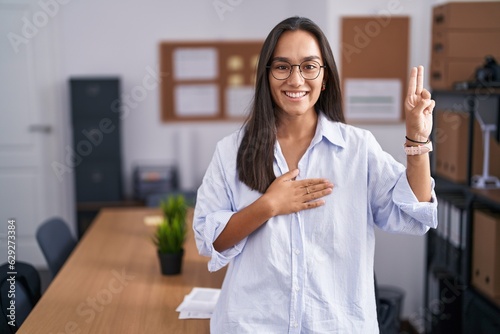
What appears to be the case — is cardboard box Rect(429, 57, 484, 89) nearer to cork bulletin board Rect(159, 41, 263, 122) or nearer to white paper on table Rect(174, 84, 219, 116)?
cork bulletin board Rect(159, 41, 263, 122)

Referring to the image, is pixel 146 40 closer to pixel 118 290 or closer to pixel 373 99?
pixel 373 99

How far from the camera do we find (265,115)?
63.4 inches

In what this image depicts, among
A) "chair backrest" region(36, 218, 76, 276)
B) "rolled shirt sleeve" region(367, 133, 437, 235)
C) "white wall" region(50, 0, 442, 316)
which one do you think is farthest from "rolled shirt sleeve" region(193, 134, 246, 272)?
"white wall" region(50, 0, 442, 316)

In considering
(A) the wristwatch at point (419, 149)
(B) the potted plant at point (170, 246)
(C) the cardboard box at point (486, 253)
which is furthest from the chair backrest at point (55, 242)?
(C) the cardboard box at point (486, 253)

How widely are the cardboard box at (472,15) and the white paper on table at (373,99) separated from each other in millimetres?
722

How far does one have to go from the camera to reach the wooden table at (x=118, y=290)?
6.37 feet

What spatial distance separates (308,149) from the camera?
1.59 m

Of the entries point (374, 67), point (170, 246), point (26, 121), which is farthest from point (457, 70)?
point (26, 121)

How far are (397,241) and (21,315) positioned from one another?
2.44m

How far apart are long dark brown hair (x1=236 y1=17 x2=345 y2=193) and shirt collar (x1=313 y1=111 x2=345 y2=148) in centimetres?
4

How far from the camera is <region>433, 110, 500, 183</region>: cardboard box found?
9.75ft

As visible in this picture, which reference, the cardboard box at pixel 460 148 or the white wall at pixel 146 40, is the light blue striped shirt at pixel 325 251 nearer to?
the cardboard box at pixel 460 148

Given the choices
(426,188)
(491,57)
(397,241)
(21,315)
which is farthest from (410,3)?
(21,315)

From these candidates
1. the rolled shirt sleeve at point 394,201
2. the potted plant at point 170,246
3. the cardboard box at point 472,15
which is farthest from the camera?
the cardboard box at point 472,15
